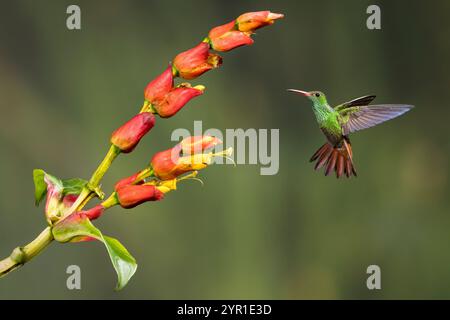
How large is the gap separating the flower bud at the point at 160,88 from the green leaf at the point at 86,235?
13 cm

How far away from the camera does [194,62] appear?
0.68 m

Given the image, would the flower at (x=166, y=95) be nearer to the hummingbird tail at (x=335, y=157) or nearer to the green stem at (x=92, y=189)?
the green stem at (x=92, y=189)

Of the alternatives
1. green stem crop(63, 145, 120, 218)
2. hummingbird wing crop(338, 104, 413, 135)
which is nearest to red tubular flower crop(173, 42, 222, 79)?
green stem crop(63, 145, 120, 218)

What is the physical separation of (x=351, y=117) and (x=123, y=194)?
1.94ft

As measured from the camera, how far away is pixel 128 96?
91.7 inches

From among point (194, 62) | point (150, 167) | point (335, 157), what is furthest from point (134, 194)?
point (335, 157)

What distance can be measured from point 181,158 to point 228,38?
13cm

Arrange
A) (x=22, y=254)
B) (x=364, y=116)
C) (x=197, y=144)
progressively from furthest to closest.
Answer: (x=364, y=116), (x=197, y=144), (x=22, y=254)

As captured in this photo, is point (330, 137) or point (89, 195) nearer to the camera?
point (89, 195)

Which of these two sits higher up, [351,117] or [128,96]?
[128,96]

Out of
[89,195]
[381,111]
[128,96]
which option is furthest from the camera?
[128,96]

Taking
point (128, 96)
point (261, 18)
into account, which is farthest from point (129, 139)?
point (128, 96)

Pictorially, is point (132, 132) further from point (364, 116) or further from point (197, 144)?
point (364, 116)

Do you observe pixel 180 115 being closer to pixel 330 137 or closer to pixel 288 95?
pixel 288 95
